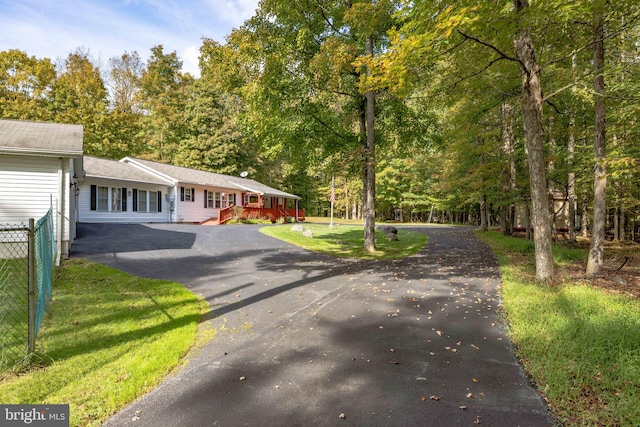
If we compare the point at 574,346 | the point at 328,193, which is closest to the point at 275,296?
the point at 574,346

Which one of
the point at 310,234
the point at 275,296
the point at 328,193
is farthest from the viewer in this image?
the point at 328,193

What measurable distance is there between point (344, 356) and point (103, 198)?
65.6ft

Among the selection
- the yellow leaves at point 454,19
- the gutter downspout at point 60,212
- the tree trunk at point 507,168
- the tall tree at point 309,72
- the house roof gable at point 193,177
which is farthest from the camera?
the house roof gable at point 193,177

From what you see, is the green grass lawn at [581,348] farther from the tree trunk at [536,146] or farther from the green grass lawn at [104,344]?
the green grass lawn at [104,344]

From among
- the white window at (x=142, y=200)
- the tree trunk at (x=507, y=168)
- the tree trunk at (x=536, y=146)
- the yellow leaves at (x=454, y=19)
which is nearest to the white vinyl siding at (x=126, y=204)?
the white window at (x=142, y=200)

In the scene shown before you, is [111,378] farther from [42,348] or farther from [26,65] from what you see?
[26,65]

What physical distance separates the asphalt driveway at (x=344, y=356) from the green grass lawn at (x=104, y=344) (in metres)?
0.28

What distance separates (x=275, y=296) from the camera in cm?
670

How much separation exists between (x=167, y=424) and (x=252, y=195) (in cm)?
2887

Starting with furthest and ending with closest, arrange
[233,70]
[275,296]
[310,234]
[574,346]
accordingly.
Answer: [310,234] → [233,70] → [275,296] → [574,346]

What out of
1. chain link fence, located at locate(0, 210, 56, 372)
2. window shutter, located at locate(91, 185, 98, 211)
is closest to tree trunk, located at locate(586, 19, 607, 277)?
chain link fence, located at locate(0, 210, 56, 372)

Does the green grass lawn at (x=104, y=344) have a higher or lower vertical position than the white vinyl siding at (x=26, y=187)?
lower

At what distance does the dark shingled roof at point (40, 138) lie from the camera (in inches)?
365

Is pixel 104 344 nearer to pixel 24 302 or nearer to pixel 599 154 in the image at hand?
pixel 24 302
